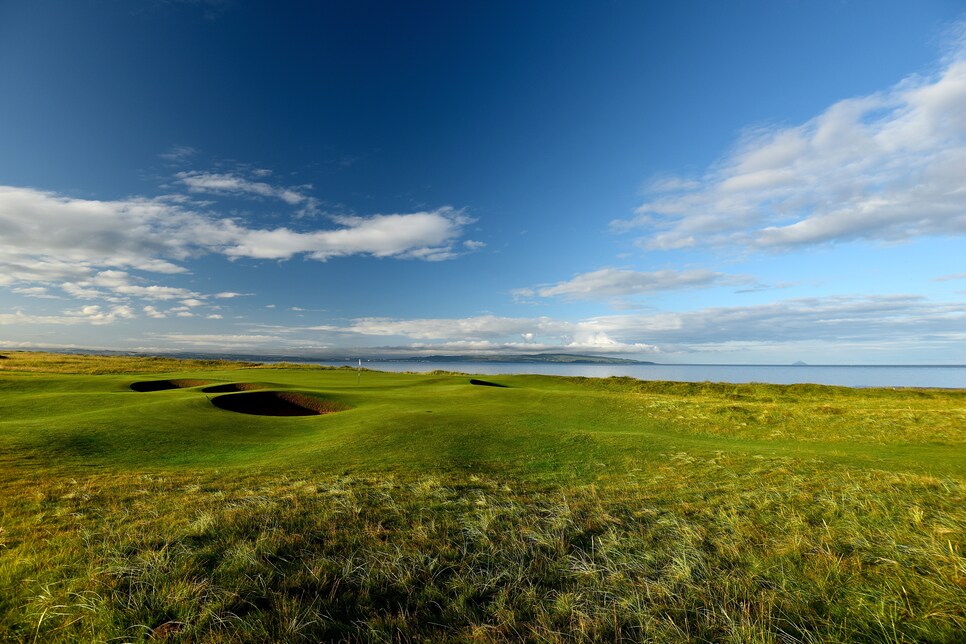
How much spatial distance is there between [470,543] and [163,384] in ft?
130

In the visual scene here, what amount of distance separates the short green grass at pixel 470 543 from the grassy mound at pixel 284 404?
13.3 metres

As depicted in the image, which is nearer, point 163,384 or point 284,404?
point 284,404

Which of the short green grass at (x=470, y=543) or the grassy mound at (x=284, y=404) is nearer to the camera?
the short green grass at (x=470, y=543)

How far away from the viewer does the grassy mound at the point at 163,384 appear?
31.0m

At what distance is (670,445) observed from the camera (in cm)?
1409

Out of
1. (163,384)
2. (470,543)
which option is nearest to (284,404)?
(163,384)

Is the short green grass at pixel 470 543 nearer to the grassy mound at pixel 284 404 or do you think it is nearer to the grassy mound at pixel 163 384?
the grassy mound at pixel 284 404

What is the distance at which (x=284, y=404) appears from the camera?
91.7 feet

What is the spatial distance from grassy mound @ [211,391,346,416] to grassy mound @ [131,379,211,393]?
10.1 meters

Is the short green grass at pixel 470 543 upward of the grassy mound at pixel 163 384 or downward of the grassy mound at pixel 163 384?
upward

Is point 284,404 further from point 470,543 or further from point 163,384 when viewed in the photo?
point 470,543

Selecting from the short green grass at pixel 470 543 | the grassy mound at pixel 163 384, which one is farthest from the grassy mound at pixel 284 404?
the short green grass at pixel 470 543

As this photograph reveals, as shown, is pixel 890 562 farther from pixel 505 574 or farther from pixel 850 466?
pixel 850 466

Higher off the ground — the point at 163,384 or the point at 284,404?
the point at 163,384
